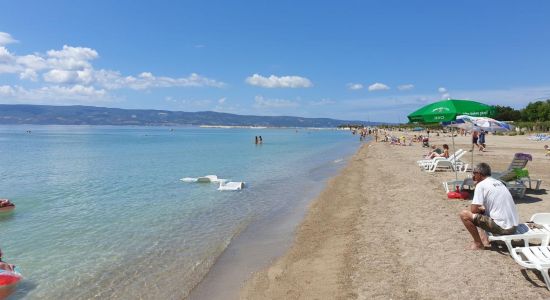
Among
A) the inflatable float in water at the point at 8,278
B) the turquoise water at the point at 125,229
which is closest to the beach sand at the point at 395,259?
the turquoise water at the point at 125,229

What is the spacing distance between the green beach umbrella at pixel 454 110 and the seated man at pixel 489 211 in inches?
151

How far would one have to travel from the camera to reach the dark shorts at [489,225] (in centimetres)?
634

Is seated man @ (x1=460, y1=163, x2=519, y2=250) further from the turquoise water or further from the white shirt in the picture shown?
the turquoise water

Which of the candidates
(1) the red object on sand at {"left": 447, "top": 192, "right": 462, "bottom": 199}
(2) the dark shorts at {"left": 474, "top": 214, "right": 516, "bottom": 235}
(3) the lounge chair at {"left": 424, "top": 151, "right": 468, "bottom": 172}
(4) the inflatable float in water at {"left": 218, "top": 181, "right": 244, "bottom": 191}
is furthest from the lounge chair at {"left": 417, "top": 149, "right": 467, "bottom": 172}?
(2) the dark shorts at {"left": 474, "top": 214, "right": 516, "bottom": 235}

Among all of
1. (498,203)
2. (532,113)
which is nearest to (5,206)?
(498,203)

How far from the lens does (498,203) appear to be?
20.7 feet

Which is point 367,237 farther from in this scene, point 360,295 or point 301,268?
point 360,295

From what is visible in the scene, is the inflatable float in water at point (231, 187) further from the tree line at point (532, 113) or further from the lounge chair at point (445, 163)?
the tree line at point (532, 113)

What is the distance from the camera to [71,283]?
7359 millimetres

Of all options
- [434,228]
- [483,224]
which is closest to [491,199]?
[483,224]

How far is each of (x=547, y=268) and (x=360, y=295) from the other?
7.75 ft

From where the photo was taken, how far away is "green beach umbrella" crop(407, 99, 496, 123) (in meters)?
10.0

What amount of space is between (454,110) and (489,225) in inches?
173

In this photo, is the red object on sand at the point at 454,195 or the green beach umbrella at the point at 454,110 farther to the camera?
the red object on sand at the point at 454,195
